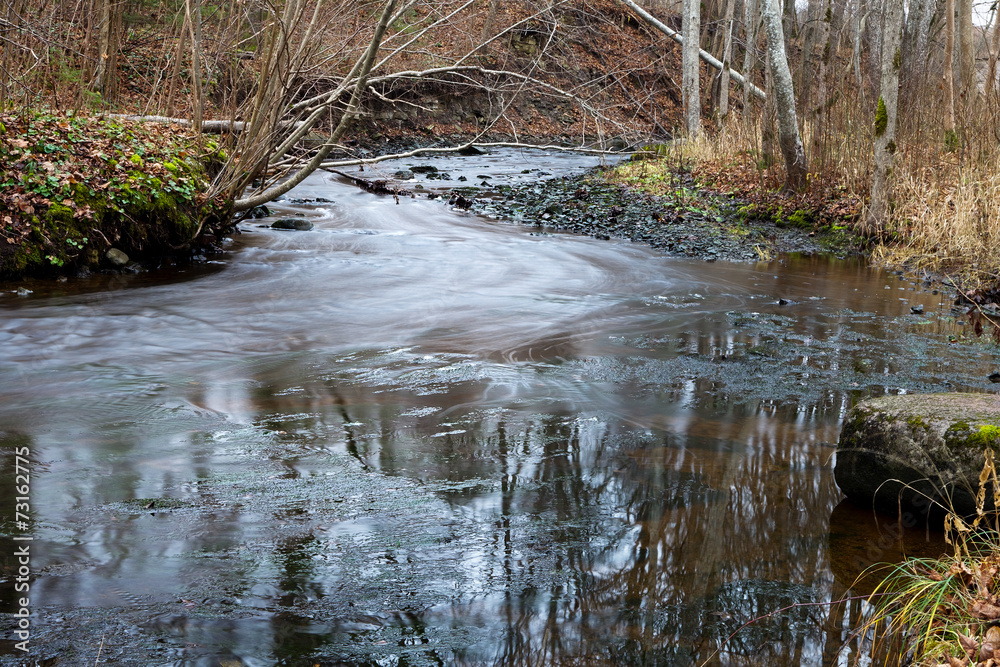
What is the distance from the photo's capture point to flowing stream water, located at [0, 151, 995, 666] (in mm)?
3203

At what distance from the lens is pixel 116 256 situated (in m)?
9.83

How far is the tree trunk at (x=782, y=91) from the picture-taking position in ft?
44.4

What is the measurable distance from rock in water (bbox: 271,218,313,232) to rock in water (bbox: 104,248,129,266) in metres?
3.91

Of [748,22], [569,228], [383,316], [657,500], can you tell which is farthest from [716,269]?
[748,22]

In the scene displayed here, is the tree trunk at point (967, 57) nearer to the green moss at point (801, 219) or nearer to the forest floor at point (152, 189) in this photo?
the forest floor at point (152, 189)

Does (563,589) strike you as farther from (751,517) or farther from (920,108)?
(920,108)

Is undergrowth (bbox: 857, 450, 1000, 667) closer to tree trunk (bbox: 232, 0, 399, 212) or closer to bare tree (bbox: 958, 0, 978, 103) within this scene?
tree trunk (bbox: 232, 0, 399, 212)

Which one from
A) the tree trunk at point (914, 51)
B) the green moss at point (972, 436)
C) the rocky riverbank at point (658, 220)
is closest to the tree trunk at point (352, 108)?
the rocky riverbank at point (658, 220)

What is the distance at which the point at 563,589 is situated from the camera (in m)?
3.49

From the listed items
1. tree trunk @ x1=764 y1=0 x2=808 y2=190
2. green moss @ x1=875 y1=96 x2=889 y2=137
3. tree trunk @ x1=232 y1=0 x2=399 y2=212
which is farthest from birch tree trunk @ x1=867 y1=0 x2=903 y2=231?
tree trunk @ x1=232 y1=0 x2=399 y2=212

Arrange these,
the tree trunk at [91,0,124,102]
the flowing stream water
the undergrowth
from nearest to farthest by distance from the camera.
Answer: the undergrowth → the flowing stream water → the tree trunk at [91,0,124,102]

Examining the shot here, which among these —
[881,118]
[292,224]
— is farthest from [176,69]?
[881,118]

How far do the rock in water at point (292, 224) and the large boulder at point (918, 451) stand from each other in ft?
35.9

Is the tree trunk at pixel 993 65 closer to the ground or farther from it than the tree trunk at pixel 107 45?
closer to the ground
